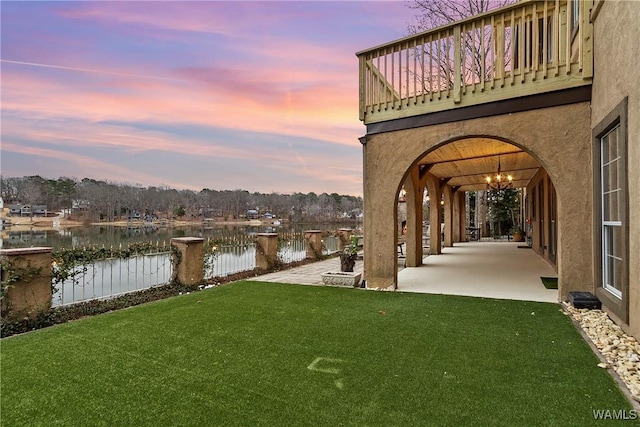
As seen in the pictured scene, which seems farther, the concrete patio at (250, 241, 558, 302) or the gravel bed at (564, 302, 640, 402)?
the concrete patio at (250, 241, 558, 302)

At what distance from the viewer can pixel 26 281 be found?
4.38 meters

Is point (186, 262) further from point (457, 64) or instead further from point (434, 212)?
point (434, 212)

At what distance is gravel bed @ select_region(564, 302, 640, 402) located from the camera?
2648 mm

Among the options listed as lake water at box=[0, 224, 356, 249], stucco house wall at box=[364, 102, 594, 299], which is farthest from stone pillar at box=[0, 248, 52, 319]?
stucco house wall at box=[364, 102, 594, 299]

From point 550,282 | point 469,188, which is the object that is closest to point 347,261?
point 550,282

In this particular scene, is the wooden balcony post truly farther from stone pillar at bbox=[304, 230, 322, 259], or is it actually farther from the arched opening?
stone pillar at bbox=[304, 230, 322, 259]

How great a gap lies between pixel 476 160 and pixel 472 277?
10.9 ft

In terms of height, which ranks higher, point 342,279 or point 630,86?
point 630,86

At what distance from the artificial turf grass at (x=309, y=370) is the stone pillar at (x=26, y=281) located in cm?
65

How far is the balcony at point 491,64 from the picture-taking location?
4996 millimetres

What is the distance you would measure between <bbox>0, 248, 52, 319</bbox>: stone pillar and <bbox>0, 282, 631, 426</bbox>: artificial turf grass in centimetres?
65

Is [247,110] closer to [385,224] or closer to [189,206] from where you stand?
[385,224]

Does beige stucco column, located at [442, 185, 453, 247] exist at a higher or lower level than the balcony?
lower

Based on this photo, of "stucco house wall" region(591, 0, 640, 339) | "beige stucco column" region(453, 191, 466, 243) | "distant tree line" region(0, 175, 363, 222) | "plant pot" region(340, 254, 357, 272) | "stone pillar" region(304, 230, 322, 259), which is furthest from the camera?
"distant tree line" region(0, 175, 363, 222)
